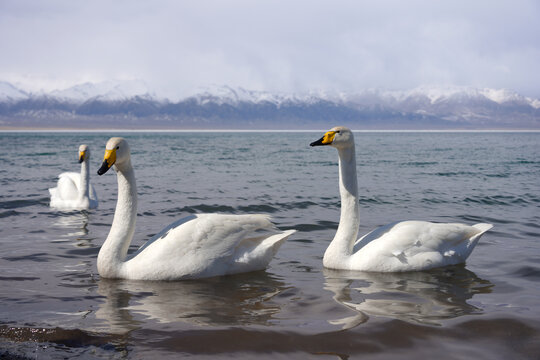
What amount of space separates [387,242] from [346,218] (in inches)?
26.8

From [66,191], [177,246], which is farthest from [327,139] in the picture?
[66,191]

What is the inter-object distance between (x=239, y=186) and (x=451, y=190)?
283 inches

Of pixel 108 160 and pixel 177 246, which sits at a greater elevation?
pixel 108 160

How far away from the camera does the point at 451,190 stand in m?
17.9

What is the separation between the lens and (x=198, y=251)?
7.03 m

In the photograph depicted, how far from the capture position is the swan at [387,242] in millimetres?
7395

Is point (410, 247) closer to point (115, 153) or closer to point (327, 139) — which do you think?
point (327, 139)

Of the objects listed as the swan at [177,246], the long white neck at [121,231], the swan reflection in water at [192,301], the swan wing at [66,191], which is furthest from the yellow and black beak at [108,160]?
the swan wing at [66,191]

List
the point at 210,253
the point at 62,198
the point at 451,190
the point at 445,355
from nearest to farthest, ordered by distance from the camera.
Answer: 1. the point at 445,355
2. the point at 210,253
3. the point at 62,198
4. the point at 451,190

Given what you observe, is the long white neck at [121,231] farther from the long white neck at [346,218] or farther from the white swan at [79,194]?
the white swan at [79,194]

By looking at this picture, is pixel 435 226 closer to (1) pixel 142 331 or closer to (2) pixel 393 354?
(2) pixel 393 354

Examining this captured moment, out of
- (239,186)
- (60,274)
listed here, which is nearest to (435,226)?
(60,274)

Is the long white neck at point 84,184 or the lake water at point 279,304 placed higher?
the long white neck at point 84,184

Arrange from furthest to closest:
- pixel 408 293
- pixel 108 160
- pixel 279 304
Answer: pixel 108 160 < pixel 408 293 < pixel 279 304
